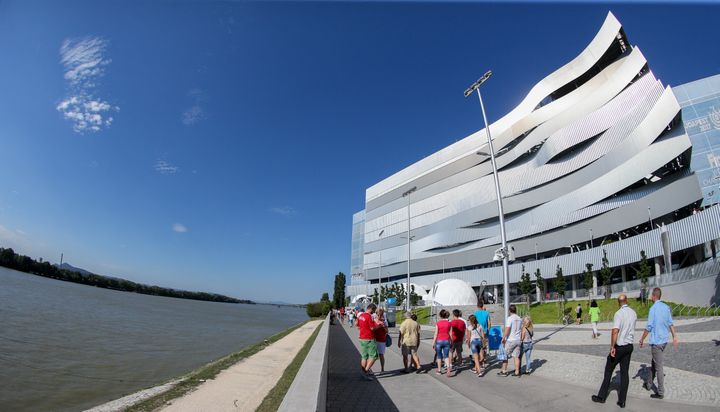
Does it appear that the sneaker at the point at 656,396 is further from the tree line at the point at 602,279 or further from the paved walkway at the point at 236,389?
the tree line at the point at 602,279

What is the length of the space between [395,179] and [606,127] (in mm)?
52007

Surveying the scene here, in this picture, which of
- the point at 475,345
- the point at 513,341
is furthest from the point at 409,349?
the point at 513,341

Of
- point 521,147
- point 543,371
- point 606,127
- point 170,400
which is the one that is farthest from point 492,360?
point 521,147

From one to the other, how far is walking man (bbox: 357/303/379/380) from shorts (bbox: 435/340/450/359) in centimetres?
178

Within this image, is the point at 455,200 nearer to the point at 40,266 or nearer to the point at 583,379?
the point at 583,379

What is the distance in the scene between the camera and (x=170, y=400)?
7.07 metres

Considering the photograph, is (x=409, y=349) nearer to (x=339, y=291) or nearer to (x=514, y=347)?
(x=514, y=347)

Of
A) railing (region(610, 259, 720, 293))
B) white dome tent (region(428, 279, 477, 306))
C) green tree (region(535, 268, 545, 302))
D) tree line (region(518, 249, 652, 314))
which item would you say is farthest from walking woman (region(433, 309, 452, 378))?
green tree (region(535, 268, 545, 302))

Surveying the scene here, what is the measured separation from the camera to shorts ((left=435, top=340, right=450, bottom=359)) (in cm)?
955

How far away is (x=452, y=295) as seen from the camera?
4009 cm

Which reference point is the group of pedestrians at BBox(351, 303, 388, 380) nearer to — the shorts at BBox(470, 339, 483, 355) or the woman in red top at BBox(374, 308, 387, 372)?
the woman in red top at BBox(374, 308, 387, 372)

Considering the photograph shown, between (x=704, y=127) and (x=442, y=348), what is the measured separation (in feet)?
152

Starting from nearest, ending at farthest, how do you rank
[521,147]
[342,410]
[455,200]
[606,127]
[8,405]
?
[342,410]
[8,405]
[606,127]
[521,147]
[455,200]

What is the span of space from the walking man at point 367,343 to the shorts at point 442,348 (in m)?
1.78
